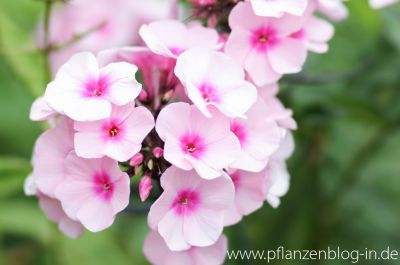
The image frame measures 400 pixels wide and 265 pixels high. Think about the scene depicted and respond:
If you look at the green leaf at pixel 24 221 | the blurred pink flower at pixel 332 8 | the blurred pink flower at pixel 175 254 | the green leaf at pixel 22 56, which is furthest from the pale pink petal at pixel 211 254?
the green leaf at pixel 24 221

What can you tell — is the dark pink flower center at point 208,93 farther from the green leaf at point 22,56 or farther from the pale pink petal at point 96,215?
the green leaf at point 22,56

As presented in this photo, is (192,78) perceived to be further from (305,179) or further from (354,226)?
(354,226)

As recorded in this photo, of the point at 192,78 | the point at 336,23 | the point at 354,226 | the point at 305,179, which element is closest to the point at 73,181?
the point at 192,78

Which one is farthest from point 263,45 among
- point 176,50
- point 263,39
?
point 176,50

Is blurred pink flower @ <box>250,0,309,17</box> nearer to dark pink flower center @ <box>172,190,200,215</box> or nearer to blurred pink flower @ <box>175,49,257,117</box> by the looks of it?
blurred pink flower @ <box>175,49,257,117</box>

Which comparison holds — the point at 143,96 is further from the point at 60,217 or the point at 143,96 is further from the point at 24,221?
the point at 24,221

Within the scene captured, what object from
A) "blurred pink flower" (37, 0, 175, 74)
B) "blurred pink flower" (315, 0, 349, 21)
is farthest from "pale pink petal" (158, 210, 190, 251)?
"blurred pink flower" (37, 0, 175, 74)
